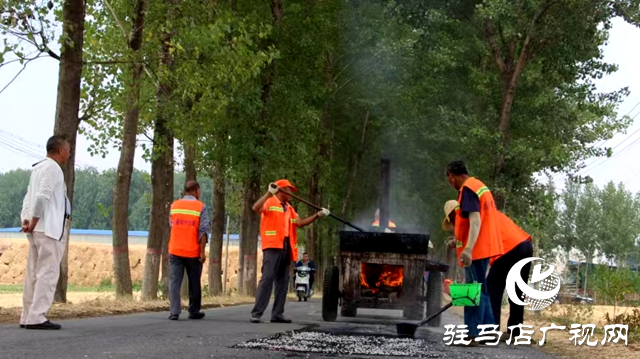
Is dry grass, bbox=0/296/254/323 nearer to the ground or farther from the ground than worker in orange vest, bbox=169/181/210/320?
nearer to the ground

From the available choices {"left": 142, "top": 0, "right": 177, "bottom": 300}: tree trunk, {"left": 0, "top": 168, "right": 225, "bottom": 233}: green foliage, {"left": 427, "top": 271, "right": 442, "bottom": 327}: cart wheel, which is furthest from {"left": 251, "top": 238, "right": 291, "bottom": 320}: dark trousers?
{"left": 0, "top": 168, "right": 225, "bottom": 233}: green foliage

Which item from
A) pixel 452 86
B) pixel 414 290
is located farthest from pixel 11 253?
pixel 414 290

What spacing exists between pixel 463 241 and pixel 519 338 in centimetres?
180

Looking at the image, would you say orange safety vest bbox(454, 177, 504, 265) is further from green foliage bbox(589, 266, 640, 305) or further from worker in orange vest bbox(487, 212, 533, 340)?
green foliage bbox(589, 266, 640, 305)

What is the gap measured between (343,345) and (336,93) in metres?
32.2

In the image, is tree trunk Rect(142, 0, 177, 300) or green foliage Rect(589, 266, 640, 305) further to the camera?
tree trunk Rect(142, 0, 177, 300)

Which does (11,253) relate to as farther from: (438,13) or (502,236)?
(502,236)

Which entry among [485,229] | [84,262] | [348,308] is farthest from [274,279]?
[84,262]

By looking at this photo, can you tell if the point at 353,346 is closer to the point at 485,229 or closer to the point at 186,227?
the point at 485,229

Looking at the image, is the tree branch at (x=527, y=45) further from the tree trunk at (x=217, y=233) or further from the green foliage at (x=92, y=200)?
the green foliage at (x=92, y=200)

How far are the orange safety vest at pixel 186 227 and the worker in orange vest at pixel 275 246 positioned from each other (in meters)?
0.84

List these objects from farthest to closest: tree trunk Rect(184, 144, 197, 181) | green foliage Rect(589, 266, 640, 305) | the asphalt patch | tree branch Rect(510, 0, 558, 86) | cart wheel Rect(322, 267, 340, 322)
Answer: tree branch Rect(510, 0, 558, 86), tree trunk Rect(184, 144, 197, 181), green foliage Rect(589, 266, 640, 305), cart wheel Rect(322, 267, 340, 322), the asphalt patch

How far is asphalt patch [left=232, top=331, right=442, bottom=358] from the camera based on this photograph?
31.9ft

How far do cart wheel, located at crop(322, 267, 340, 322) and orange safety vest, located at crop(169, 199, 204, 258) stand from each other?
2.67 metres
